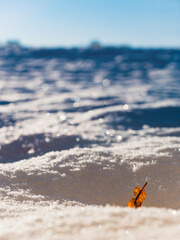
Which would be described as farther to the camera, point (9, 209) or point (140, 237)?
point (9, 209)

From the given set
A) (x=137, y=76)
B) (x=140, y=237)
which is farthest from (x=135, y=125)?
(x=137, y=76)

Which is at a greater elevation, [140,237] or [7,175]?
[140,237]

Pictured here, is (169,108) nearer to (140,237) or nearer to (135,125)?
(135,125)

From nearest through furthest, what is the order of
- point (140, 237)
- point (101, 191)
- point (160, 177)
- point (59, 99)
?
point (140, 237) → point (101, 191) → point (160, 177) → point (59, 99)

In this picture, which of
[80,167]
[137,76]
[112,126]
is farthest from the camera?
[137,76]

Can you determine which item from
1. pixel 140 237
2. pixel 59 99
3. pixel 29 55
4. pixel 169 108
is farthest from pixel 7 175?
pixel 29 55

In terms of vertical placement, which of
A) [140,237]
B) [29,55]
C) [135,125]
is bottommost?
[135,125]
